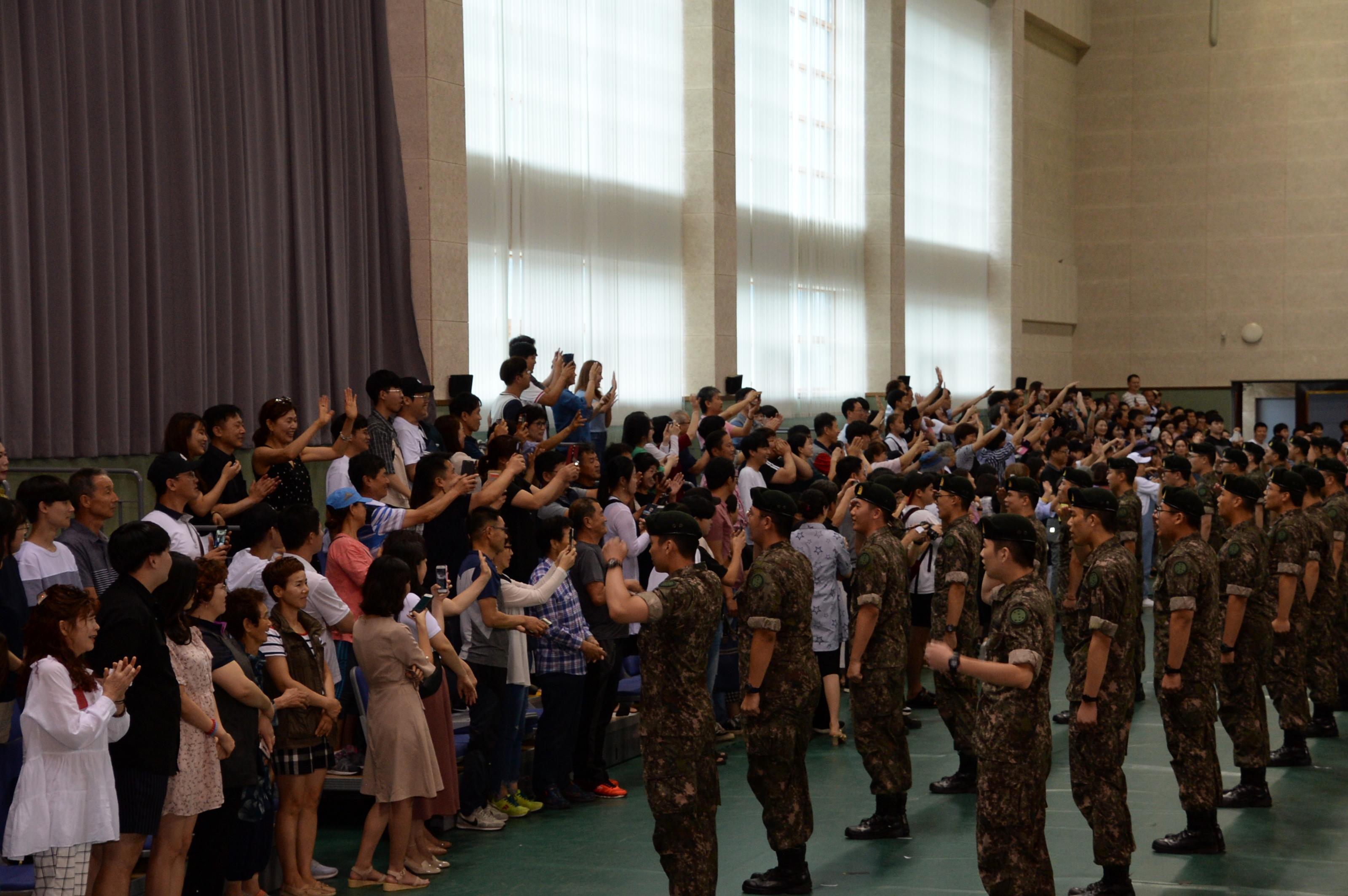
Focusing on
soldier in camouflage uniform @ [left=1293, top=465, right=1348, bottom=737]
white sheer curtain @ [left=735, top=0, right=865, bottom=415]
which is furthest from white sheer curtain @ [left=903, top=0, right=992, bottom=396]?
soldier in camouflage uniform @ [left=1293, top=465, right=1348, bottom=737]

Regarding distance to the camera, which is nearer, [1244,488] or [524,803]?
[524,803]

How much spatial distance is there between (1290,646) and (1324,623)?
0.86m

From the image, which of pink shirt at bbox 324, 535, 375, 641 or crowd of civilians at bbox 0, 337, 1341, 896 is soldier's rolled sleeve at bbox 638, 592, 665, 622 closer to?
crowd of civilians at bbox 0, 337, 1341, 896

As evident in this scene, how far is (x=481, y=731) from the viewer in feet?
25.4

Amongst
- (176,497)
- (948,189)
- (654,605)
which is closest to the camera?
(654,605)

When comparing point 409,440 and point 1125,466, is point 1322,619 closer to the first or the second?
point 1125,466

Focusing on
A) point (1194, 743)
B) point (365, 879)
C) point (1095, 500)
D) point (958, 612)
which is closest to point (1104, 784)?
point (1194, 743)

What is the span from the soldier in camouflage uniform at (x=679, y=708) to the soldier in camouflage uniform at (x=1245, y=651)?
394 centimetres

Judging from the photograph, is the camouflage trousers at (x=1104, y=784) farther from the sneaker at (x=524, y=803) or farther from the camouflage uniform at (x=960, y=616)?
the sneaker at (x=524, y=803)

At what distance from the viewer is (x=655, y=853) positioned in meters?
7.35

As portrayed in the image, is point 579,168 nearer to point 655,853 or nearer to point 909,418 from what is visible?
point 909,418

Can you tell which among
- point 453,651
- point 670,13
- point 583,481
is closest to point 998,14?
point 670,13

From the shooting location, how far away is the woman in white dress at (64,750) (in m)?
5.09

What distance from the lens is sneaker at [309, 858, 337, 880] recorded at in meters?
6.78
